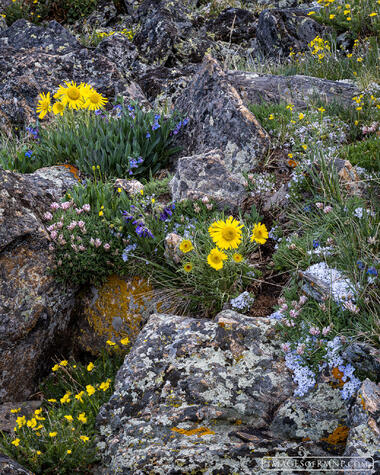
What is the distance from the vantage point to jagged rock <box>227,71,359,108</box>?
619 cm

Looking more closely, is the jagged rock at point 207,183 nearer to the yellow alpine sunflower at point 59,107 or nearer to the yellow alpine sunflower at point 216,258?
the yellow alpine sunflower at point 216,258

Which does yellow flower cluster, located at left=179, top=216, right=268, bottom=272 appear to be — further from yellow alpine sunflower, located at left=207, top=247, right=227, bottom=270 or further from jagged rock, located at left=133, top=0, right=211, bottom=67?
jagged rock, located at left=133, top=0, right=211, bottom=67

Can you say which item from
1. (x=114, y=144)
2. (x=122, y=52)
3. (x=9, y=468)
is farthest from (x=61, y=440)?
(x=122, y=52)

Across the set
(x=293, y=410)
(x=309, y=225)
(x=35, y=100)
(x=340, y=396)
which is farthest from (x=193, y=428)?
(x=35, y=100)

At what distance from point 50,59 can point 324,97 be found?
4271 millimetres

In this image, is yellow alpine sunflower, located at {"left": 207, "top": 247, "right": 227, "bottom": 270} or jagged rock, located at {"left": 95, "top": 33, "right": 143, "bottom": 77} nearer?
yellow alpine sunflower, located at {"left": 207, "top": 247, "right": 227, "bottom": 270}

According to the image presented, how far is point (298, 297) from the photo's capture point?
317 centimetres

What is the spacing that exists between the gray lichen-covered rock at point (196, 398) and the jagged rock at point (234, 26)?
395 inches

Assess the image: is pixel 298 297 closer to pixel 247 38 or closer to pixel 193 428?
pixel 193 428

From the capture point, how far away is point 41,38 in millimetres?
9016

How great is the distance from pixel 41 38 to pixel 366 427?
9328 millimetres

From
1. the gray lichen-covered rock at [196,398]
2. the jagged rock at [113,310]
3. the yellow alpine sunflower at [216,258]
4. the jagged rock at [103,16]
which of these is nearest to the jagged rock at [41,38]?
the jagged rock at [103,16]

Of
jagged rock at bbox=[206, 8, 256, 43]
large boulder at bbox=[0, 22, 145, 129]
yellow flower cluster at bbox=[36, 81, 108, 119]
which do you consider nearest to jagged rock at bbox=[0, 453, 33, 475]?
yellow flower cluster at bbox=[36, 81, 108, 119]

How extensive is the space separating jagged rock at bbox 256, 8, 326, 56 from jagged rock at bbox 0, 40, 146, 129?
4.40 m
